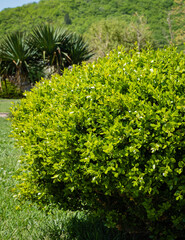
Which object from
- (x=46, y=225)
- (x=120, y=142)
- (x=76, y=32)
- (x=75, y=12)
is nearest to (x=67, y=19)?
(x=75, y=12)

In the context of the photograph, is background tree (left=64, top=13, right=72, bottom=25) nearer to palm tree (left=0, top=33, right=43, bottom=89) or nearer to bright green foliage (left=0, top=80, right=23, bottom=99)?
bright green foliage (left=0, top=80, right=23, bottom=99)

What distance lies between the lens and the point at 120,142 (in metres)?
1.97

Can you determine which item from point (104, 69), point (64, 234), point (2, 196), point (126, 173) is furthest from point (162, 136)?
point (2, 196)

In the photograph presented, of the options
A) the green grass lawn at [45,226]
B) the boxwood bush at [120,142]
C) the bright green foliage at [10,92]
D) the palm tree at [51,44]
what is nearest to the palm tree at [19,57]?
the palm tree at [51,44]

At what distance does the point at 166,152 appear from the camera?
75.8 inches

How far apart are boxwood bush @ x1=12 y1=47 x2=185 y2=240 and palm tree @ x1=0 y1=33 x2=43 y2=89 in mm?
12500

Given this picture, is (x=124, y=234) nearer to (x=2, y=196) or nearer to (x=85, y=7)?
(x=2, y=196)

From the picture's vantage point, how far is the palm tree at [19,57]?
1438 cm

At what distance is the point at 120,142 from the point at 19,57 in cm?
1352

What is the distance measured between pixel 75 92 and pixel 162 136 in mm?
885

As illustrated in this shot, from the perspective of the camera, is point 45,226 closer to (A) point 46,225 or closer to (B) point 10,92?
(A) point 46,225

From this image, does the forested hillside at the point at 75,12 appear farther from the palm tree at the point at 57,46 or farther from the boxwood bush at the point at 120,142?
the boxwood bush at the point at 120,142

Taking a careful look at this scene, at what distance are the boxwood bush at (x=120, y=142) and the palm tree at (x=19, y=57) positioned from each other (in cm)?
1250

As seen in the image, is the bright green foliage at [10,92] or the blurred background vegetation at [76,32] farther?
the bright green foliage at [10,92]
